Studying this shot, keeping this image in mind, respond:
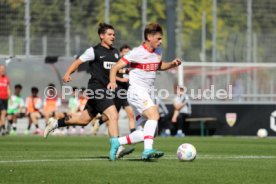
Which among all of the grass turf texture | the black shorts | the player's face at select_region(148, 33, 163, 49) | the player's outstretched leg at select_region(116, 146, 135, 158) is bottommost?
the grass turf texture

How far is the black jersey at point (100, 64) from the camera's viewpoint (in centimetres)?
1449

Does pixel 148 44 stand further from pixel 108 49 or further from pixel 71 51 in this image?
pixel 71 51

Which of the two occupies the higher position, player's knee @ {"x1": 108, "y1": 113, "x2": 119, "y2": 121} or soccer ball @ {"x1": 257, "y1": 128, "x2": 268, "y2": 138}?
player's knee @ {"x1": 108, "y1": 113, "x2": 119, "y2": 121}

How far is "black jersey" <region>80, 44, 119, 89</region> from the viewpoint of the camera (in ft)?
47.5

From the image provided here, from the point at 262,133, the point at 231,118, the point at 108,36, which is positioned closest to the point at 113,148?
the point at 108,36

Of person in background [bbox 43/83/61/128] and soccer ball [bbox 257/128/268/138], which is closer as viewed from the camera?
soccer ball [bbox 257/128/268/138]

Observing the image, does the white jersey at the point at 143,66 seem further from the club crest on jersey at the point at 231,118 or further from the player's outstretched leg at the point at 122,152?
the club crest on jersey at the point at 231,118

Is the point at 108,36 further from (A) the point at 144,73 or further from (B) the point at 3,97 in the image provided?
(B) the point at 3,97

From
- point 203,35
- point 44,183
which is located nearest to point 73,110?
point 203,35

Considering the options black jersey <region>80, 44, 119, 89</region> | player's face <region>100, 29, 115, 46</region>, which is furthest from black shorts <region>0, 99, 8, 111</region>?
player's face <region>100, 29, 115, 46</region>

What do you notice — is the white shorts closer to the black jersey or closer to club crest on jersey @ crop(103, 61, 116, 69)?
the black jersey

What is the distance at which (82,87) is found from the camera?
1284 inches

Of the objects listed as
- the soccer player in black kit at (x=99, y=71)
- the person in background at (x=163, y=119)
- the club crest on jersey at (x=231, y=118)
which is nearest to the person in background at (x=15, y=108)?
the person in background at (x=163, y=119)

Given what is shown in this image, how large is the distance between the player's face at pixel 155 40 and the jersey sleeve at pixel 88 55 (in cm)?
124
